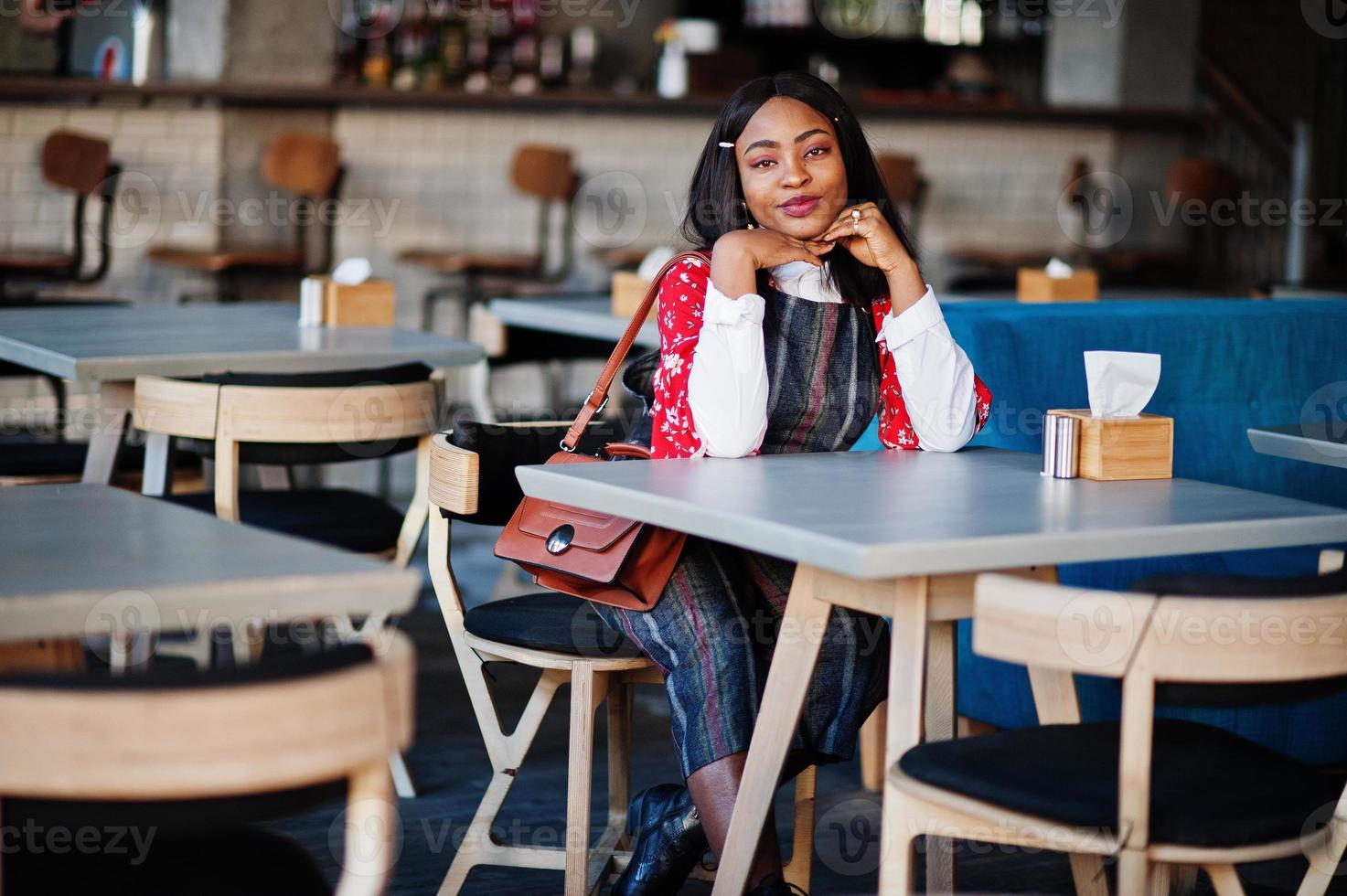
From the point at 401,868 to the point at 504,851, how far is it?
24 centimetres

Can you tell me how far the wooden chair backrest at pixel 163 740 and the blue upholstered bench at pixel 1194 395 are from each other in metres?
1.86

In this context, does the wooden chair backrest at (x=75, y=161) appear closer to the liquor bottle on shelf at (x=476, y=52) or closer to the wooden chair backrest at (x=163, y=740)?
the liquor bottle on shelf at (x=476, y=52)

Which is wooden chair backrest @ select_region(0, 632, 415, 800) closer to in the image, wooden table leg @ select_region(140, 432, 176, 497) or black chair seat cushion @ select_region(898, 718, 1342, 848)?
black chair seat cushion @ select_region(898, 718, 1342, 848)

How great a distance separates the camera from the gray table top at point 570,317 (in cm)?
440

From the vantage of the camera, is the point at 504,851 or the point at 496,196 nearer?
the point at 504,851

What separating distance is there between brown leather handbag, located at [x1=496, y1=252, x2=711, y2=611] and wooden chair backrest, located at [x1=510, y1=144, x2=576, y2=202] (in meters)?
4.93

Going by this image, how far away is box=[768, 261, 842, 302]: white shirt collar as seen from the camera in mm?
2559

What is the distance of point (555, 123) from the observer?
24.4ft

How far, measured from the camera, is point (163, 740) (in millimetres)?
1276

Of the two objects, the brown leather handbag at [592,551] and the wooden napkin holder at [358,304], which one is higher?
the wooden napkin holder at [358,304]

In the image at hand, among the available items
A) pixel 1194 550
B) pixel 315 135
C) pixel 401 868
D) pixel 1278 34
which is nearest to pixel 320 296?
A: pixel 401 868

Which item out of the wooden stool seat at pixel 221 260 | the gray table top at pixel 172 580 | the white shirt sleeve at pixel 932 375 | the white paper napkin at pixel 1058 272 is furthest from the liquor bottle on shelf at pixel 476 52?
the gray table top at pixel 172 580

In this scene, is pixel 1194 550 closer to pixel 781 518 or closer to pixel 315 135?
pixel 781 518

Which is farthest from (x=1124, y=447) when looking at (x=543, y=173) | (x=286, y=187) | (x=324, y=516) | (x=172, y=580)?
(x=286, y=187)
